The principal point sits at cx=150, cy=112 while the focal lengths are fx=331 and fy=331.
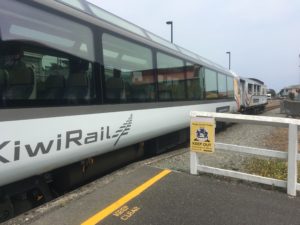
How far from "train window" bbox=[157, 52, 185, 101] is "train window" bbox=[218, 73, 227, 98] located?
5.11 metres

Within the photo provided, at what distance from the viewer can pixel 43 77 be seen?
4066mm

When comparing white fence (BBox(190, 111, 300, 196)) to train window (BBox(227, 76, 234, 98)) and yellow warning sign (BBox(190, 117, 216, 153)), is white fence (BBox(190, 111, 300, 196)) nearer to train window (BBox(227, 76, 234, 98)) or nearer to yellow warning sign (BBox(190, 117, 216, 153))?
yellow warning sign (BBox(190, 117, 216, 153))

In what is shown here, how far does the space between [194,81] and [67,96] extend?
6.53 m

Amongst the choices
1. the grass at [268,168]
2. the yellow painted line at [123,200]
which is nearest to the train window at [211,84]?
the grass at [268,168]

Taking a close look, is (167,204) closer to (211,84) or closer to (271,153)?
(271,153)

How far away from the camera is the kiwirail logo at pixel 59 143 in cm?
341

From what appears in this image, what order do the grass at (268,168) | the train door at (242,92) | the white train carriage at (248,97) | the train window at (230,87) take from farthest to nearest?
the white train carriage at (248,97) < the train door at (242,92) < the train window at (230,87) < the grass at (268,168)

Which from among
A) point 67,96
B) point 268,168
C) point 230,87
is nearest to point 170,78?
point 268,168

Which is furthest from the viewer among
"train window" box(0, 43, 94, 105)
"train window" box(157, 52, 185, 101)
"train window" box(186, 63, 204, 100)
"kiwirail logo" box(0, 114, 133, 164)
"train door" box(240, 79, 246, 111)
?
"train door" box(240, 79, 246, 111)

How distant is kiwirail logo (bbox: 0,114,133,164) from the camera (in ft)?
11.2

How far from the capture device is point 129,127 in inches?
229

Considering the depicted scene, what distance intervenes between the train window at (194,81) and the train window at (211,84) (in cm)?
72

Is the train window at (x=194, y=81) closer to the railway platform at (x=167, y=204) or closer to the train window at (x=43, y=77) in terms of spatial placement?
the railway platform at (x=167, y=204)

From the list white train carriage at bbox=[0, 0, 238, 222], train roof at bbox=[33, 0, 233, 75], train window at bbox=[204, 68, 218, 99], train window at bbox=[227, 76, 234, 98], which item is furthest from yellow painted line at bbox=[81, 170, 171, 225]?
train window at bbox=[227, 76, 234, 98]
